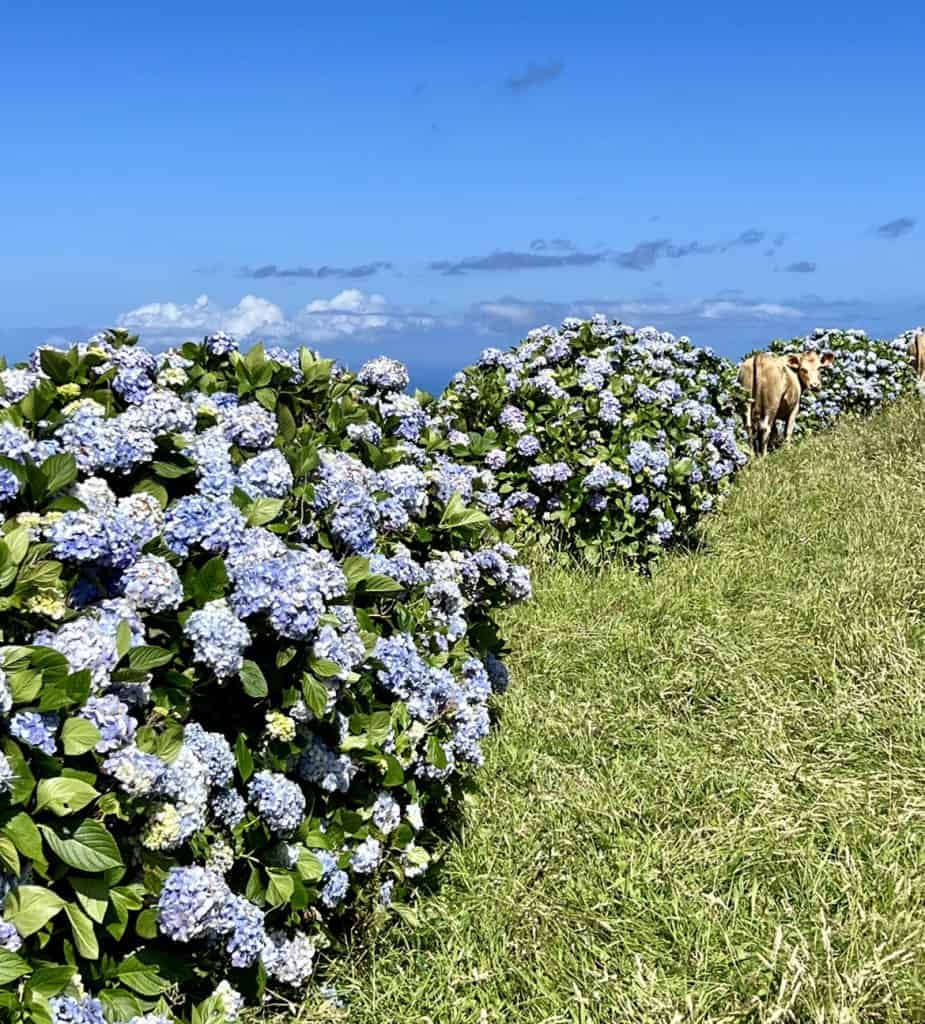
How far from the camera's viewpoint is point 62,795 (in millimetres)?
1843

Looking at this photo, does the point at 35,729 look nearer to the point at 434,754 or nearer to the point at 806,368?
the point at 434,754

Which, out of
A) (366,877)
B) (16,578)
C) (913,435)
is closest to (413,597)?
(366,877)

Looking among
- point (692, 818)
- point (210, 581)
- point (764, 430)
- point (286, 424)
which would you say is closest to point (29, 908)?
point (210, 581)

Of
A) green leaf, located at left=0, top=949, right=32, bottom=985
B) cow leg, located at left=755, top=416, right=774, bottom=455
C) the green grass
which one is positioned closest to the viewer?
green leaf, located at left=0, top=949, right=32, bottom=985

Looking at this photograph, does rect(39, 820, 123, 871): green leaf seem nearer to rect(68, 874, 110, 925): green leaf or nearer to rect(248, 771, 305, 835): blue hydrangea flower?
rect(68, 874, 110, 925): green leaf

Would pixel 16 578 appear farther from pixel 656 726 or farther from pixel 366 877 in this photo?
pixel 656 726

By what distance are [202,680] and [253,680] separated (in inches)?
5.0

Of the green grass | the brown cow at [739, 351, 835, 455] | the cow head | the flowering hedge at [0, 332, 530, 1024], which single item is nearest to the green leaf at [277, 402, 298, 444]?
the flowering hedge at [0, 332, 530, 1024]

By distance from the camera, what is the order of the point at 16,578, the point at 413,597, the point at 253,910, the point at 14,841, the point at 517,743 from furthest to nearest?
the point at 517,743
the point at 413,597
the point at 253,910
the point at 16,578
the point at 14,841

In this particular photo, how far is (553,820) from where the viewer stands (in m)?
3.65

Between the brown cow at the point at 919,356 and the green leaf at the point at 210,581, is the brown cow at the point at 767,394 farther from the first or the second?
the green leaf at the point at 210,581

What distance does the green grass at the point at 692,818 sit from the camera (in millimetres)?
2824

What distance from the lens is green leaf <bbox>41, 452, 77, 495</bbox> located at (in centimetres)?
220

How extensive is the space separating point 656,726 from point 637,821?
0.77 meters
